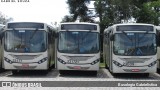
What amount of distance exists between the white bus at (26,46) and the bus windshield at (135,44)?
3901 mm

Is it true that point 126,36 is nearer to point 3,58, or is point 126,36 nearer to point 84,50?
point 84,50


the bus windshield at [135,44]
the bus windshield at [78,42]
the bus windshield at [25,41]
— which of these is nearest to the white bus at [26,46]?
the bus windshield at [25,41]

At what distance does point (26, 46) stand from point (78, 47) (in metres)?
2.76

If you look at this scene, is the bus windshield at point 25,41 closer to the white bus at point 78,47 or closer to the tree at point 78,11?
the white bus at point 78,47

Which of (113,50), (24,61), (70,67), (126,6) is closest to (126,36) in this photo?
(113,50)

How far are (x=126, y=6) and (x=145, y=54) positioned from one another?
102 feet

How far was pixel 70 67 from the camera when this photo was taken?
24.8 m

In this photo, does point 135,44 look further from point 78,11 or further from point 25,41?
point 78,11

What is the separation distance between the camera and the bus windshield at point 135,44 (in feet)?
79.2

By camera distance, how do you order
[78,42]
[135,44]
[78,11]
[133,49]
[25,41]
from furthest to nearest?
1. [78,11]
2. [25,41]
3. [78,42]
4. [135,44]
5. [133,49]

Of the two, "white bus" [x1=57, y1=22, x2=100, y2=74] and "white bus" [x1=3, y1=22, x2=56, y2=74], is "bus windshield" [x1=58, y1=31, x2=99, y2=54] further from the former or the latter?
"white bus" [x1=3, y1=22, x2=56, y2=74]

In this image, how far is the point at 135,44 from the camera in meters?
24.3

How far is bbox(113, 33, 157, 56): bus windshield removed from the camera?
2414 centimetres

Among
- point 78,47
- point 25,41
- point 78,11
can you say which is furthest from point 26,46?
point 78,11
